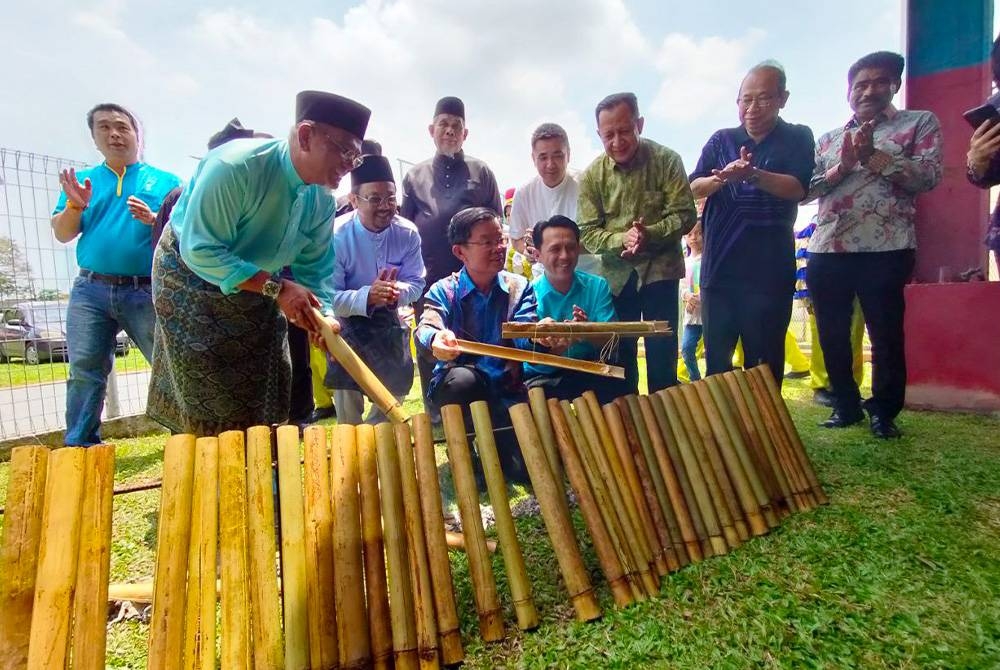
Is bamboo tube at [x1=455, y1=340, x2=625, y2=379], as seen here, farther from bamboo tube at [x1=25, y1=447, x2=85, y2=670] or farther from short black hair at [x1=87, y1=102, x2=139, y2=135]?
short black hair at [x1=87, y1=102, x2=139, y2=135]

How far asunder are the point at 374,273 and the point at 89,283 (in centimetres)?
184

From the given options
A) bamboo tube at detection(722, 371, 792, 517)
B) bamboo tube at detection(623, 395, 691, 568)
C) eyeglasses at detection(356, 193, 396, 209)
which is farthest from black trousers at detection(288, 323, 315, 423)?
bamboo tube at detection(722, 371, 792, 517)

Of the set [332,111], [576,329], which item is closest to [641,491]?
[576,329]

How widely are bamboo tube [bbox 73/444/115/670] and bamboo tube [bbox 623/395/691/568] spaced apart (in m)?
1.76

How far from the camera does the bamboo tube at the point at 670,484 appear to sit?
7.09 ft

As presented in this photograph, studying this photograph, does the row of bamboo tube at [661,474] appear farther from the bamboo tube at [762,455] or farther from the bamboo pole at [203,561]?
the bamboo pole at [203,561]

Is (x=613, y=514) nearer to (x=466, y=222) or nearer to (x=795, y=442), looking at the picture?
(x=795, y=442)

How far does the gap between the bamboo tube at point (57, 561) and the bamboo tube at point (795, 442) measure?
273cm

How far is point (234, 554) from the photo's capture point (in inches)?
61.8

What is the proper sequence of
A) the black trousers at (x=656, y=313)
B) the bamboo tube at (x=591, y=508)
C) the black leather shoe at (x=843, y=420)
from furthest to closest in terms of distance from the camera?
1. the black leather shoe at (x=843, y=420)
2. the black trousers at (x=656, y=313)
3. the bamboo tube at (x=591, y=508)

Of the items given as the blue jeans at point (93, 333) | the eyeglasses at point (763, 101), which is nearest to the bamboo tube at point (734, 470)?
the eyeglasses at point (763, 101)

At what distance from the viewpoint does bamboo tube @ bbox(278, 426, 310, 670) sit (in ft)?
5.18

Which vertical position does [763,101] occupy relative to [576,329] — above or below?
above

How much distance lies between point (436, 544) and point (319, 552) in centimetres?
36
